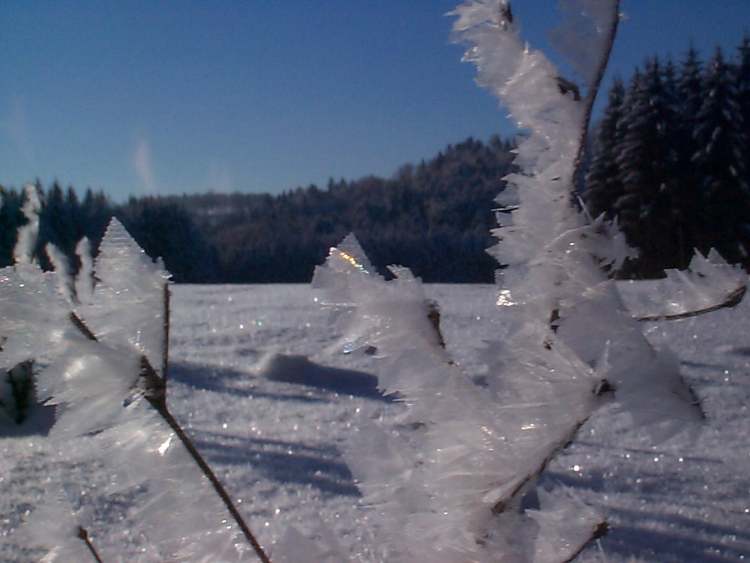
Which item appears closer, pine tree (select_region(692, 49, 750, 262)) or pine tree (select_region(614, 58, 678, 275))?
pine tree (select_region(614, 58, 678, 275))

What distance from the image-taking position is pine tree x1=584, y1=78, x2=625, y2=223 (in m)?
24.1

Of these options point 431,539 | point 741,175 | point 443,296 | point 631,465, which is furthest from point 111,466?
point 741,175

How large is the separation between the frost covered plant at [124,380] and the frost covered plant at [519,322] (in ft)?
0.44

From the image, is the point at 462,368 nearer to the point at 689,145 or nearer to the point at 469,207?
the point at 689,145

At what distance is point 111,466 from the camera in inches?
24.1

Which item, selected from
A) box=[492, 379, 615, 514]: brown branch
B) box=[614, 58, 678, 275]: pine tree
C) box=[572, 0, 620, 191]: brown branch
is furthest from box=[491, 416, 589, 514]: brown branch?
box=[614, 58, 678, 275]: pine tree

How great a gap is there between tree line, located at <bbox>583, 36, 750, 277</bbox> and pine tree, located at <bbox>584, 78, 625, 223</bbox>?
0.03 meters

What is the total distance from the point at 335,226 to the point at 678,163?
36508 millimetres

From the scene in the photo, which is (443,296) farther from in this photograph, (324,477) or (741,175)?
(741,175)

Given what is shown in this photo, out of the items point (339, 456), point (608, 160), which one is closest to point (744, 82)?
point (608, 160)

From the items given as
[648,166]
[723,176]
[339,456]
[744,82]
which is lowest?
[339,456]

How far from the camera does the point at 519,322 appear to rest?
52cm

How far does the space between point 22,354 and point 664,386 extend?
1.42ft

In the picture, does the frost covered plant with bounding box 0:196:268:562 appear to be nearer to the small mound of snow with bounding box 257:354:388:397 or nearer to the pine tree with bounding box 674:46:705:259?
the small mound of snow with bounding box 257:354:388:397
